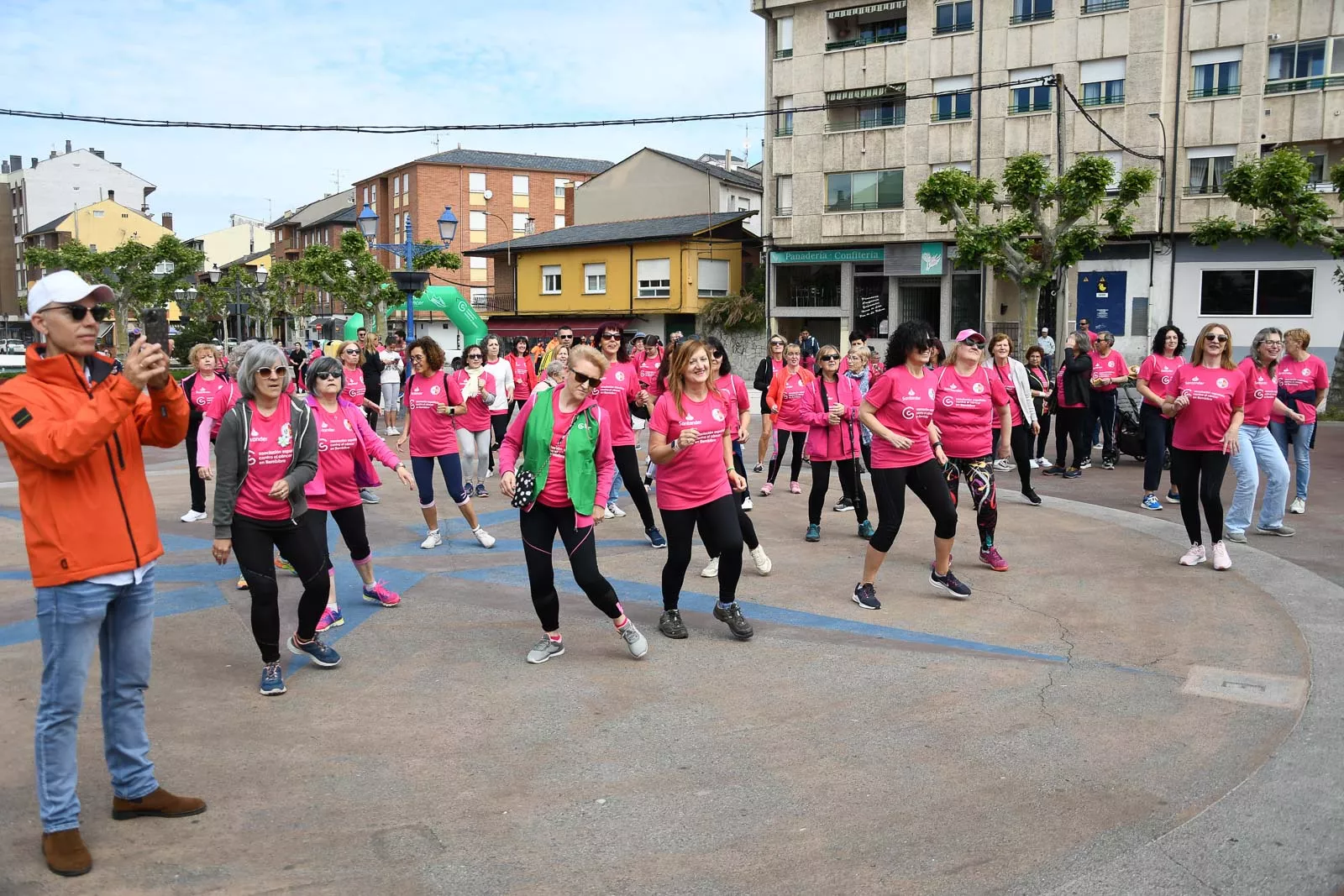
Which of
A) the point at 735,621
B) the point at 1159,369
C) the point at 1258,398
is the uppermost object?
the point at 1159,369

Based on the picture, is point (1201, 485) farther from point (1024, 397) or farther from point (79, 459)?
point (79, 459)

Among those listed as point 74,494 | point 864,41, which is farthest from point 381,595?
point 864,41

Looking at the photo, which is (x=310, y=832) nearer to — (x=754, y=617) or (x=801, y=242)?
(x=754, y=617)

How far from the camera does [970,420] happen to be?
8.02 metres

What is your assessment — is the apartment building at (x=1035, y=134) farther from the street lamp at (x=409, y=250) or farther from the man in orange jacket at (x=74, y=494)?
the man in orange jacket at (x=74, y=494)

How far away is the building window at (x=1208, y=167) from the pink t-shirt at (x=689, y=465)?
30.4 metres

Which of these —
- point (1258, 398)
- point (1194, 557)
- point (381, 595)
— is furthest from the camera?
point (1258, 398)

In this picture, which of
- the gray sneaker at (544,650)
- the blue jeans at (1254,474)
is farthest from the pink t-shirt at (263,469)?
the blue jeans at (1254,474)

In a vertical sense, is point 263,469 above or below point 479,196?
below

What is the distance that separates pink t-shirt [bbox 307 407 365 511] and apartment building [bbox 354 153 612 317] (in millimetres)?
60075

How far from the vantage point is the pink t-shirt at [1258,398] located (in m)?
8.86

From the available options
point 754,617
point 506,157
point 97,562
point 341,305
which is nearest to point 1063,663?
point 754,617

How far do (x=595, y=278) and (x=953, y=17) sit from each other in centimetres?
1910

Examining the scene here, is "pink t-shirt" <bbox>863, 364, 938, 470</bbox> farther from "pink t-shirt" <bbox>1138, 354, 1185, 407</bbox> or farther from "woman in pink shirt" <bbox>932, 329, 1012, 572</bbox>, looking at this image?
"pink t-shirt" <bbox>1138, 354, 1185, 407</bbox>
